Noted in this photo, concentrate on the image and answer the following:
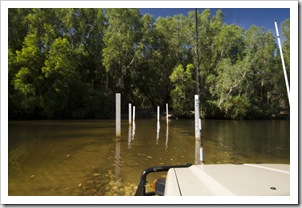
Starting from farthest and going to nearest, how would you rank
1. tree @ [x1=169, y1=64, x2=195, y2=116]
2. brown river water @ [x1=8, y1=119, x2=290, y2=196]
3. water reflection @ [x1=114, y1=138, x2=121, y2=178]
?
tree @ [x1=169, y1=64, x2=195, y2=116]
water reflection @ [x1=114, y1=138, x2=121, y2=178]
brown river water @ [x1=8, y1=119, x2=290, y2=196]

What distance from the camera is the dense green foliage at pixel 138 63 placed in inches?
990

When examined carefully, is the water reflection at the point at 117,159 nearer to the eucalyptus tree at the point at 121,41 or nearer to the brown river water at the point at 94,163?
the brown river water at the point at 94,163

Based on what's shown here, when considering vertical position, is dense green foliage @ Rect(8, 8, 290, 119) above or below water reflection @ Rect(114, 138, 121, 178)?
above

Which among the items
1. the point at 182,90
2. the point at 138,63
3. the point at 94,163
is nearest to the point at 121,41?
the point at 138,63

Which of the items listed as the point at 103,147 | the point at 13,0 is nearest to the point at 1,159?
the point at 13,0

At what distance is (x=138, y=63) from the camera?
31000 mm

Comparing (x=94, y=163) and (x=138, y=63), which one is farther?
(x=138, y=63)

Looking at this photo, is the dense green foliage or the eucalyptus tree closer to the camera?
the dense green foliage

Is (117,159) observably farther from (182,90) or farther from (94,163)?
(182,90)

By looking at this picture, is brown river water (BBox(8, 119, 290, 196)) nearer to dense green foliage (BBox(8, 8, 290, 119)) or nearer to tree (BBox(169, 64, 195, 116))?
dense green foliage (BBox(8, 8, 290, 119))

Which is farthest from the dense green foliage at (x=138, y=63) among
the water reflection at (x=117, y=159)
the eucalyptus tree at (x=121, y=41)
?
the water reflection at (x=117, y=159)

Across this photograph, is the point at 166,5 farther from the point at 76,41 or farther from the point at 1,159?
the point at 76,41

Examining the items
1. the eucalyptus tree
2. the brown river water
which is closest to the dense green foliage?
the eucalyptus tree

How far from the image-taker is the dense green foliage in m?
25.2
